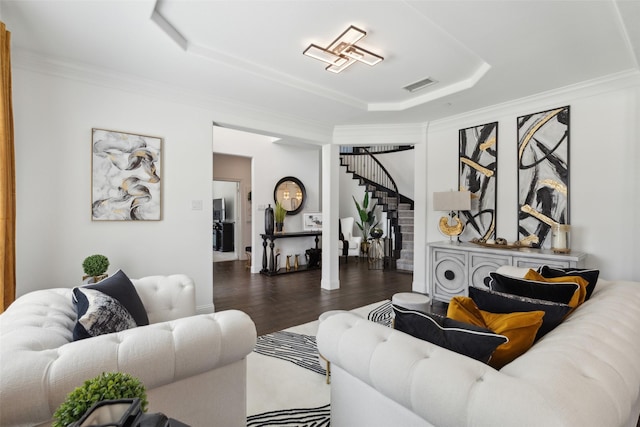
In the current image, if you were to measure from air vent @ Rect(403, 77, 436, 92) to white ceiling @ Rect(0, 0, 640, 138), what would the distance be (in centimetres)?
9

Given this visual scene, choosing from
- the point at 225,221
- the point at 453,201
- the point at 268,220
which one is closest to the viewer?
the point at 453,201

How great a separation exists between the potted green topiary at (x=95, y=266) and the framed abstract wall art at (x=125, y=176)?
0.54 meters

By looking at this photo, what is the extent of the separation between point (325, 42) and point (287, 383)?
2.88 m

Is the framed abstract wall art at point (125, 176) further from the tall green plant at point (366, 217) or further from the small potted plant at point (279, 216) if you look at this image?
the tall green plant at point (366, 217)

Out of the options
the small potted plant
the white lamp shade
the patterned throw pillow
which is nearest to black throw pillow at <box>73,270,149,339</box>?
the patterned throw pillow

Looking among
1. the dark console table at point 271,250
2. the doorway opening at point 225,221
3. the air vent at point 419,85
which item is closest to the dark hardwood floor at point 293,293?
the dark console table at point 271,250

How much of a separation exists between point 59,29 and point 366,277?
215 inches

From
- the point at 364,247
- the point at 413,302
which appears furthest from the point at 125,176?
the point at 364,247

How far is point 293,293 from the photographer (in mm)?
4867

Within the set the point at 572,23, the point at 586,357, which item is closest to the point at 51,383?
the point at 586,357

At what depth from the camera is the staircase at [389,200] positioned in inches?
277

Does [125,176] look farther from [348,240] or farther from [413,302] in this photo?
[348,240]

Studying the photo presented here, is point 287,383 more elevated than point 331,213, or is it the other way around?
point 331,213

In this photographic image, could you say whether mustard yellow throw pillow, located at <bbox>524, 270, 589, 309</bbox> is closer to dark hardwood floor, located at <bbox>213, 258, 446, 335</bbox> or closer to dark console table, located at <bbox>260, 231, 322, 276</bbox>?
dark hardwood floor, located at <bbox>213, 258, 446, 335</bbox>
